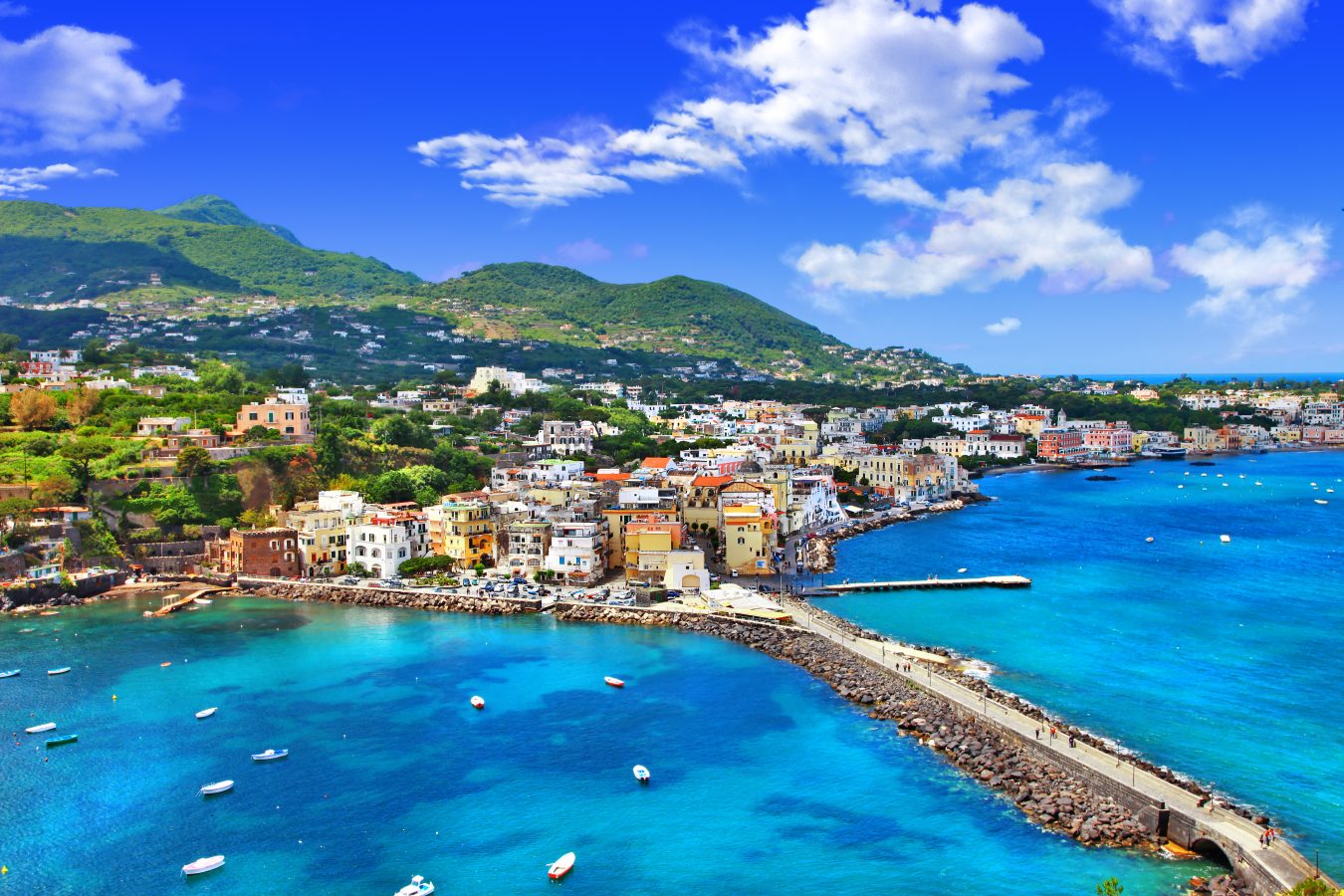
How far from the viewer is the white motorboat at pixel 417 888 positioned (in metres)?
13.7

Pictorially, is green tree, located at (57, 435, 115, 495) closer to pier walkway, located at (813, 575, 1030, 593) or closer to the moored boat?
the moored boat

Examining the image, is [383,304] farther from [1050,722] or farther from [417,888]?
[417,888]

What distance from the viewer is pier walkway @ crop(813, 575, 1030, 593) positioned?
31.4m

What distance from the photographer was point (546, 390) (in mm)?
84250

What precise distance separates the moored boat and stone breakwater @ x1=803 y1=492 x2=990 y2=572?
64.2ft

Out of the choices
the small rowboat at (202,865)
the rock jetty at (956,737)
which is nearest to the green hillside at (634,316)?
the rock jetty at (956,737)

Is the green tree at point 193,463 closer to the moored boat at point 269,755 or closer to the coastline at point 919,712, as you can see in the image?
the coastline at point 919,712

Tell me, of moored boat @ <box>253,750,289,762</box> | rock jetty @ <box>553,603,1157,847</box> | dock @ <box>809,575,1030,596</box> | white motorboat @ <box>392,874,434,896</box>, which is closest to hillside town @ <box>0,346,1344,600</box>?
dock @ <box>809,575,1030,596</box>

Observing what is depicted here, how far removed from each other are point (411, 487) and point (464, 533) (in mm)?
7067

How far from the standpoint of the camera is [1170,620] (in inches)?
1089

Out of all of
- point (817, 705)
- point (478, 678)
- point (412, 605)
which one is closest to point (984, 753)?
point (817, 705)

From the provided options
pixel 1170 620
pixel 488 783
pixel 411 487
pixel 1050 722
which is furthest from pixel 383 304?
pixel 1050 722

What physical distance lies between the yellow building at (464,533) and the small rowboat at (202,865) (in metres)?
18.7

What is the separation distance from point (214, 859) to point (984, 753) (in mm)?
12387
